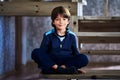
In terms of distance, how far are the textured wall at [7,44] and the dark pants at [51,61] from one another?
1.09 m

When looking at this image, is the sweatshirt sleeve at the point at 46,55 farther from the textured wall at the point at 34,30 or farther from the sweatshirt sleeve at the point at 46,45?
the textured wall at the point at 34,30

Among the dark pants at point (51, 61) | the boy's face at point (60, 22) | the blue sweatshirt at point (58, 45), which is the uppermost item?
the boy's face at point (60, 22)

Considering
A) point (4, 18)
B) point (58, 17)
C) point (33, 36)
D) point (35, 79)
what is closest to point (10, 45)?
point (4, 18)

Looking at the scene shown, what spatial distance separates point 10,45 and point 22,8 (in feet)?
2.43

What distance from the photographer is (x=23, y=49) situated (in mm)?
3955

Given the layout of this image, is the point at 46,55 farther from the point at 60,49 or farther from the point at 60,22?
the point at 60,22

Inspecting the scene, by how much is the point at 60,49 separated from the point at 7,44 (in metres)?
1.30

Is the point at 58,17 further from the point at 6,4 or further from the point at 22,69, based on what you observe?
the point at 22,69

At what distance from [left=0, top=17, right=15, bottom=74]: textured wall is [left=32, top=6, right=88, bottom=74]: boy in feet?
3.45

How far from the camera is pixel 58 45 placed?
80.7 inches

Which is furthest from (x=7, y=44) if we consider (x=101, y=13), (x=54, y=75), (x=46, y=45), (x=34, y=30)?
(x=101, y=13)

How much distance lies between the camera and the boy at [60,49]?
1.98m

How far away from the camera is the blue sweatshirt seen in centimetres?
204

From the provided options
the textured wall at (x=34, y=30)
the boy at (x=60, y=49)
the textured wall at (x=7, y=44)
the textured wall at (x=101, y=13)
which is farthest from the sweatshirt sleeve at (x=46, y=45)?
the textured wall at (x=101, y=13)
